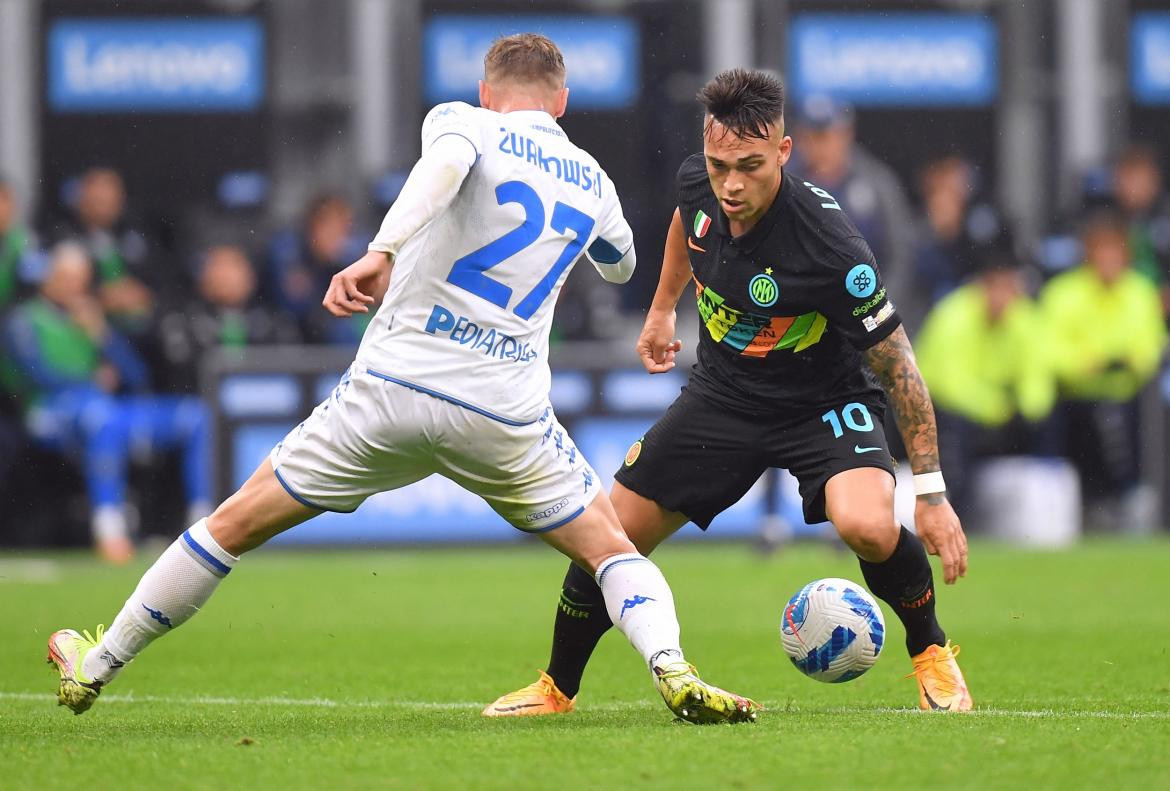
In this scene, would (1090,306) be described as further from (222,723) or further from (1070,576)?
(222,723)

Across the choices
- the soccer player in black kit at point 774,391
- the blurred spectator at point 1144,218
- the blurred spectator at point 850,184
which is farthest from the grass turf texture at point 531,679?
the blurred spectator at point 1144,218

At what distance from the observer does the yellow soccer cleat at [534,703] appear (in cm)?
639

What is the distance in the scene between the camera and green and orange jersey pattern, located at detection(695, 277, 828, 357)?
638 centimetres

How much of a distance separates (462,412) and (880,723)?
5.18 feet

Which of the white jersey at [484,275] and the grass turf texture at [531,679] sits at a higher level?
the white jersey at [484,275]

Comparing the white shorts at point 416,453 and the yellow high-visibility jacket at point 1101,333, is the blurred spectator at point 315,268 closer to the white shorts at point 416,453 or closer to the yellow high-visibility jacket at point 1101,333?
the yellow high-visibility jacket at point 1101,333

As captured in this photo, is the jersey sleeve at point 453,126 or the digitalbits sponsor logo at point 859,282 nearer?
the jersey sleeve at point 453,126

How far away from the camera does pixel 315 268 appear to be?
14.7 meters

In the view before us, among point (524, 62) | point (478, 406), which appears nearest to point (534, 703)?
point (478, 406)

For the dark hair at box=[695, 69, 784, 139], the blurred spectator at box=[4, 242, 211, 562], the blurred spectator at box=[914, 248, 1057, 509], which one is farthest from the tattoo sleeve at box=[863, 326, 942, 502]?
the blurred spectator at box=[914, 248, 1057, 509]

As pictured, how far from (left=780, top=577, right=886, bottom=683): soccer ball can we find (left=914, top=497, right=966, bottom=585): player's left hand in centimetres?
36

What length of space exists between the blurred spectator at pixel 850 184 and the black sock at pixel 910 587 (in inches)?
210

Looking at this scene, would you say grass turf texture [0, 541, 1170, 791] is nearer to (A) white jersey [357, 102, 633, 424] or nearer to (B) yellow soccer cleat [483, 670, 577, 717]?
(B) yellow soccer cleat [483, 670, 577, 717]

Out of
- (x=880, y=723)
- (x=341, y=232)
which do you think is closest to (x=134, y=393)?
(x=341, y=232)
